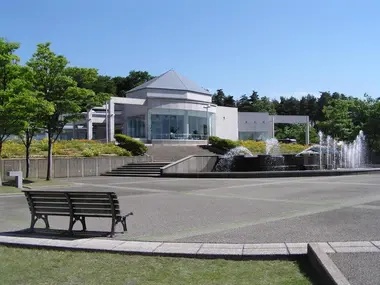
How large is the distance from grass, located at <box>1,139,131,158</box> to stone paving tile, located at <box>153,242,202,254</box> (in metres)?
22.0

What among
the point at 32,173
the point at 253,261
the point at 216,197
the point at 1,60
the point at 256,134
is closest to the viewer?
the point at 253,261

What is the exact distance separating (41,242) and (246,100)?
404ft

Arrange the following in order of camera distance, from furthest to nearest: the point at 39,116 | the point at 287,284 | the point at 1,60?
the point at 39,116 < the point at 1,60 < the point at 287,284

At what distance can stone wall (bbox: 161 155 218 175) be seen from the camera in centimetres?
2783

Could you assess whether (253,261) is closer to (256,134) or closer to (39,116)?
(39,116)

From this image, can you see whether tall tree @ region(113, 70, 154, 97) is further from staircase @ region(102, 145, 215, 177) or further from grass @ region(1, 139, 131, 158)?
grass @ region(1, 139, 131, 158)

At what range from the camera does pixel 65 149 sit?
30703 mm

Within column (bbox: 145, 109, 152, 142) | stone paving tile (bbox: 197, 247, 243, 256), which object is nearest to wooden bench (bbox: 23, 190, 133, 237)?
stone paving tile (bbox: 197, 247, 243, 256)

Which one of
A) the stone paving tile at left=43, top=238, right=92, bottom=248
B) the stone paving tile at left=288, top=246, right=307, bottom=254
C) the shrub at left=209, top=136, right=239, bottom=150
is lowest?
the stone paving tile at left=43, top=238, right=92, bottom=248

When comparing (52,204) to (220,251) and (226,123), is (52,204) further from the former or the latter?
(226,123)

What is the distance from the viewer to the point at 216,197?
14.0 meters

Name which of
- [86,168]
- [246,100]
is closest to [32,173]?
[86,168]

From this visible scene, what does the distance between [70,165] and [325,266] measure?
81.4 ft

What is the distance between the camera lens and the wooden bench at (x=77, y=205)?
764 centimetres
